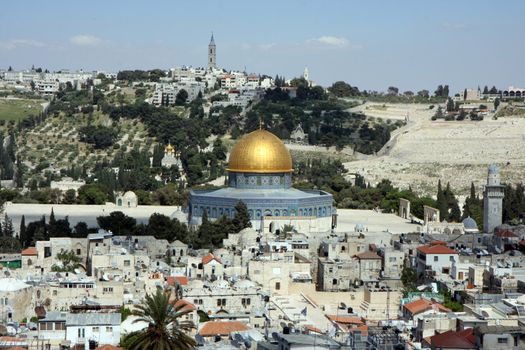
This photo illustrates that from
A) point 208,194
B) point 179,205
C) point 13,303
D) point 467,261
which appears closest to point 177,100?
point 179,205

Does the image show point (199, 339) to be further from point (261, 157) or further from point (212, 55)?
point (212, 55)

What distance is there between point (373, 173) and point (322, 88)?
30.4 m

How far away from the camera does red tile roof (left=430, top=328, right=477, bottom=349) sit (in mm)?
22516

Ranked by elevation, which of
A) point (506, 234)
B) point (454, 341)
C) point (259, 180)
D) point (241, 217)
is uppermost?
point (259, 180)

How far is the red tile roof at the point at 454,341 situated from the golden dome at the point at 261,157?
24.0 meters

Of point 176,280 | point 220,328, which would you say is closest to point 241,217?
point 176,280

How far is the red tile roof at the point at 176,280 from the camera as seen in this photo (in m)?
31.6

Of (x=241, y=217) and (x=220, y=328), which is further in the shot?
(x=241, y=217)

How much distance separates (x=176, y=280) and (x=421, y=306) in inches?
250

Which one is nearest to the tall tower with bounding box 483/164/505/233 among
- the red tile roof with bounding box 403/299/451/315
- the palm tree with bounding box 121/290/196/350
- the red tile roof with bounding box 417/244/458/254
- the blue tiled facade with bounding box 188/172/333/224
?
the blue tiled facade with bounding box 188/172/333/224

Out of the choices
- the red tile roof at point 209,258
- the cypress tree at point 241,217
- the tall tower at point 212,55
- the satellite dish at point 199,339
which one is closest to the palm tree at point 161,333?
the satellite dish at point 199,339

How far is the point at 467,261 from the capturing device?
117 ft

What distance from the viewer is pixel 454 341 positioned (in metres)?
22.7

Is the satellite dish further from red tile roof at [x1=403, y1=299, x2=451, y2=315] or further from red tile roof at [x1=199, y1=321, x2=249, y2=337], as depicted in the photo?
red tile roof at [x1=403, y1=299, x2=451, y2=315]
